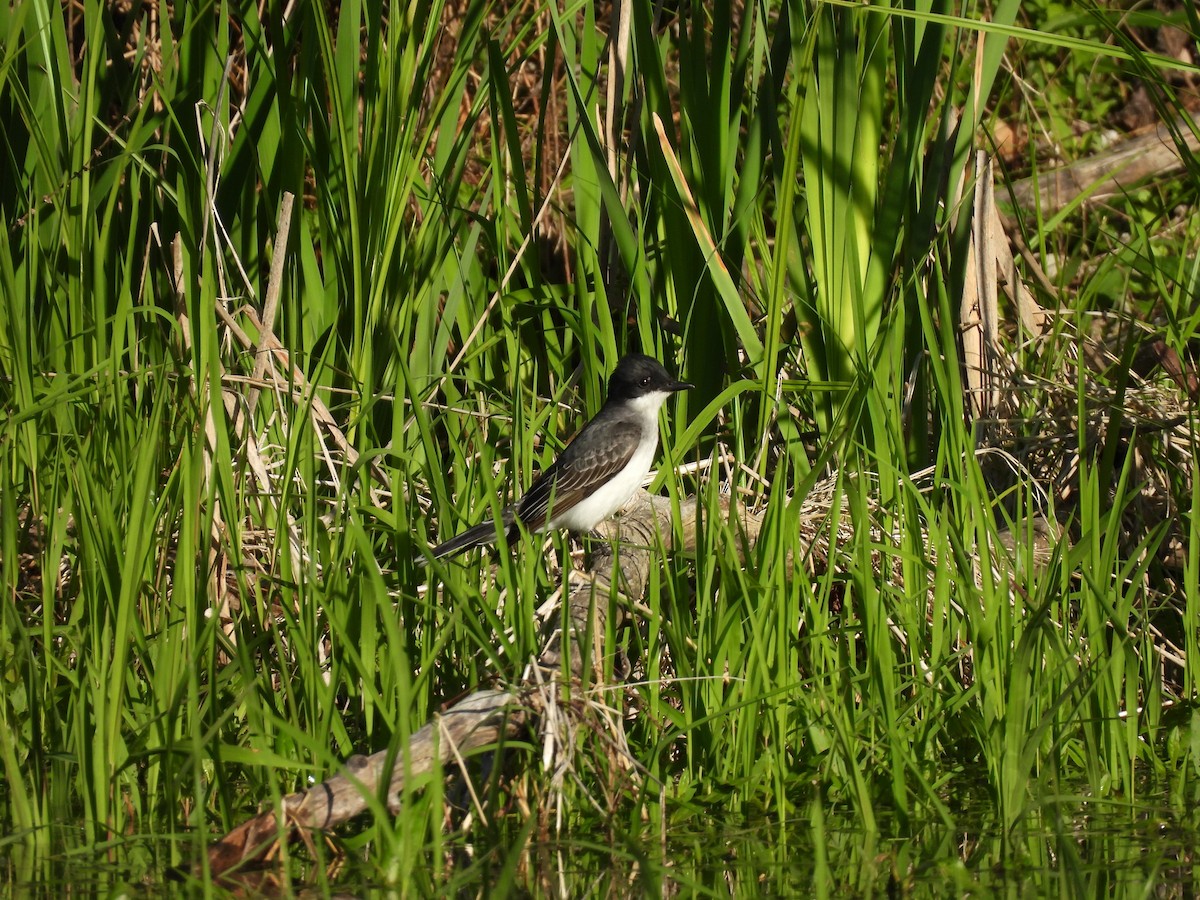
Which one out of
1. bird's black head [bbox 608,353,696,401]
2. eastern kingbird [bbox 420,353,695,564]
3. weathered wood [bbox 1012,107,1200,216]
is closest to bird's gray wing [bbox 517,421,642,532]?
eastern kingbird [bbox 420,353,695,564]

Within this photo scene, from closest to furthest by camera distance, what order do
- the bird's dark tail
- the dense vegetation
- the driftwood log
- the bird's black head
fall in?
the driftwood log
the dense vegetation
the bird's dark tail
the bird's black head

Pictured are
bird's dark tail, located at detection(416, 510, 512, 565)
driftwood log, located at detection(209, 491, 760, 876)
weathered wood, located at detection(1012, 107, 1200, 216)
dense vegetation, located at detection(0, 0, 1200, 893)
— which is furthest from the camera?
weathered wood, located at detection(1012, 107, 1200, 216)

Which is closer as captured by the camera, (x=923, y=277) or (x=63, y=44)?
(x=63, y=44)

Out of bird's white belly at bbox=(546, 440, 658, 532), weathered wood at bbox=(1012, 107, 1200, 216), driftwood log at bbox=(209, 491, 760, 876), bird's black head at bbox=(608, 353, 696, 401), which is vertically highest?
weathered wood at bbox=(1012, 107, 1200, 216)

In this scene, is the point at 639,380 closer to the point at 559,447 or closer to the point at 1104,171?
the point at 559,447

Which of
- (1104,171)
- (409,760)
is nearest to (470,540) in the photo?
(409,760)

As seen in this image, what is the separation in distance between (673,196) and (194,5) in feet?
6.85

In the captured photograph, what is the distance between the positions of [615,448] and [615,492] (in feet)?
0.55

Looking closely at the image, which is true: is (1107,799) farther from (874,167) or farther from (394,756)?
(874,167)

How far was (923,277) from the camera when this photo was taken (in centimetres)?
549

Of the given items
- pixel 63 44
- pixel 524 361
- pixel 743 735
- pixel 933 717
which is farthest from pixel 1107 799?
pixel 63 44

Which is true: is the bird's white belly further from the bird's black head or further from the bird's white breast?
the bird's black head

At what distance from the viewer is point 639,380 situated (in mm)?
5344

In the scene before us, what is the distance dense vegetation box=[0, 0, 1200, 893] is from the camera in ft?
11.0
